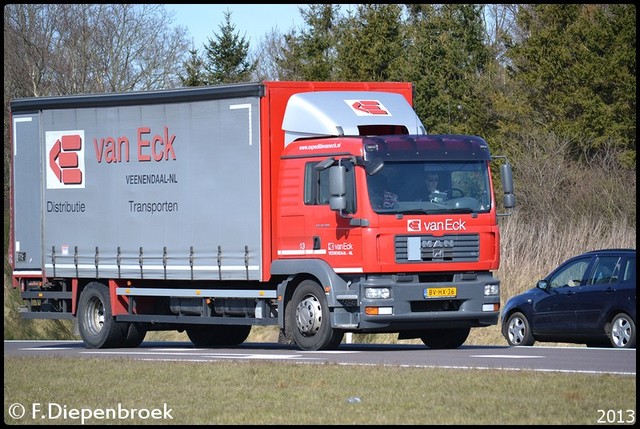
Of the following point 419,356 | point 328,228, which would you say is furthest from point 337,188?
point 419,356

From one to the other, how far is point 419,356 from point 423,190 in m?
2.39

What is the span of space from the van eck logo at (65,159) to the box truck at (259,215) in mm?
25

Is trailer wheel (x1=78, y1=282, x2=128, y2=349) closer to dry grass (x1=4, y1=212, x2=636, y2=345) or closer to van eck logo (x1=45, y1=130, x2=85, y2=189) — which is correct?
van eck logo (x1=45, y1=130, x2=85, y2=189)

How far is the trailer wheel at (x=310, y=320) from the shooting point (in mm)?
19750

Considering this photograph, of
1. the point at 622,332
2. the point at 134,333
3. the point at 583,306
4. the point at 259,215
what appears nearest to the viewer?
the point at 259,215

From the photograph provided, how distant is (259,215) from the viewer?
2038 cm

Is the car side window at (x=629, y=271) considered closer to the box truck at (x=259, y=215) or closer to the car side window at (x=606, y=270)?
the car side window at (x=606, y=270)

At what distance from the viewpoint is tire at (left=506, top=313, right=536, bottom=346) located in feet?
77.8

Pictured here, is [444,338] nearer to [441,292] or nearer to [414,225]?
[441,292]

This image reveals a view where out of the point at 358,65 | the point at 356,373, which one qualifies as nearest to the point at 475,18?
the point at 358,65

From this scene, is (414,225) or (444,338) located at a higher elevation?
(414,225)

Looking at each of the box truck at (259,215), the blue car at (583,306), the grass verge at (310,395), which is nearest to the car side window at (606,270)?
the blue car at (583,306)

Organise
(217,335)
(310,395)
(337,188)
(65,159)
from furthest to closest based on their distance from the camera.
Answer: (217,335) < (65,159) < (337,188) < (310,395)

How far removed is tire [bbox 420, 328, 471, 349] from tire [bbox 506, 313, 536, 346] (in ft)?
8.63
